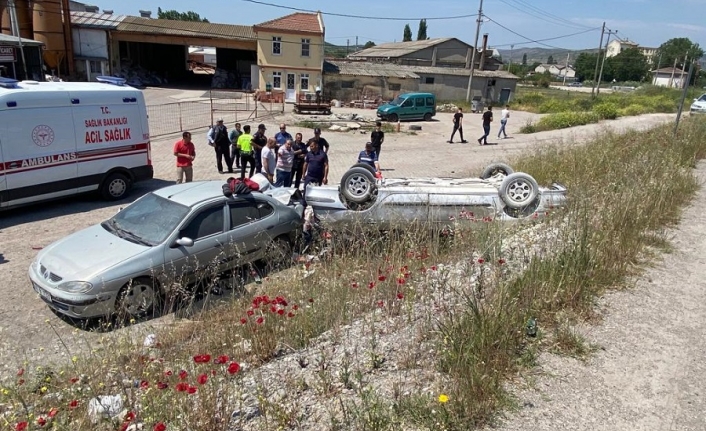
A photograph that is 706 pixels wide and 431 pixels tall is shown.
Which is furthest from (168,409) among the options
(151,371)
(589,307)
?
(589,307)

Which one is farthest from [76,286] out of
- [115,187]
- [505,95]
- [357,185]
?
[505,95]

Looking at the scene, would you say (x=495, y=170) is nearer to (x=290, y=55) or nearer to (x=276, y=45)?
(x=290, y=55)

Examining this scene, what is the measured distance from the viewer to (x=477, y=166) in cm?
1580

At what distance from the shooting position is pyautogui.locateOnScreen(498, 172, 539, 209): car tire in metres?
7.61

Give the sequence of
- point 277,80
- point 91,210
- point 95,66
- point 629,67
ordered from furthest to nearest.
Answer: point 629,67 → point 95,66 → point 277,80 → point 91,210

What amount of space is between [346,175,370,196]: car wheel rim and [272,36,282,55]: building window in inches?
1260

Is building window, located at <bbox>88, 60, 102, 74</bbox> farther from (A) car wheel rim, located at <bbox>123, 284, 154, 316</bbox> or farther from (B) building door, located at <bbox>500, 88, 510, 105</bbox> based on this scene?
(A) car wheel rim, located at <bbox>123, 284, 154, 316</bbox>

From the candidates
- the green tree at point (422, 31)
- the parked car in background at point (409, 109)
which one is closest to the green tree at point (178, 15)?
the green tree at point (422, 31)

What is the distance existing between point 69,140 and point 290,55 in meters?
29.5

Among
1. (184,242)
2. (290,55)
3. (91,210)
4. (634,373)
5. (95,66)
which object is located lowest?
(91,210)

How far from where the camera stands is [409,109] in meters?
29.2

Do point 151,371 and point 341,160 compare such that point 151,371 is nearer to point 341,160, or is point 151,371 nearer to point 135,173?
point 135,173

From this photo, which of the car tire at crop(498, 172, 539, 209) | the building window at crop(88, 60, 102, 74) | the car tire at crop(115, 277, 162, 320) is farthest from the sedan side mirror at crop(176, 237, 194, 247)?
the building window at crop(88, 60, 102, 74)

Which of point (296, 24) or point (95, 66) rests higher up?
point (296, 24)
